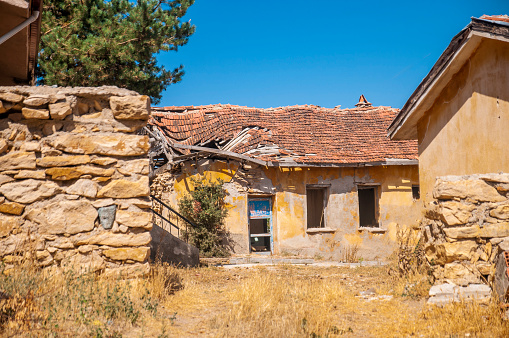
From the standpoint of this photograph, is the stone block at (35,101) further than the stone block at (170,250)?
No

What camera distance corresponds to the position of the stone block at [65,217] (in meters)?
4.67

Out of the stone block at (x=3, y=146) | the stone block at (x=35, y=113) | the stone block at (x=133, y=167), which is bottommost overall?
the stone block at (x=133, y=167)

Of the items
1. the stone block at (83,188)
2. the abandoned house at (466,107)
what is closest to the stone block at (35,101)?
the stone block at (83,188)

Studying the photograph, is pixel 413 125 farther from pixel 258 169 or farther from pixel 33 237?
pixel 33 237

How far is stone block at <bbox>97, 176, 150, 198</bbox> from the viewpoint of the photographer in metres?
4.86

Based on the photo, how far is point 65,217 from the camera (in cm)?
471

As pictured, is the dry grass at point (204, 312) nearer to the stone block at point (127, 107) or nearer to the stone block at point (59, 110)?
the stone block at point (59, 110)

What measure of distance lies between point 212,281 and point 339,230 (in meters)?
7.59

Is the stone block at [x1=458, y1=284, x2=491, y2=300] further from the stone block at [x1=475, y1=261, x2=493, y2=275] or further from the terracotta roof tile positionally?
the terracotta roof tile

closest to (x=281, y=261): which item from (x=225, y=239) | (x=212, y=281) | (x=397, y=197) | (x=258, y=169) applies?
(x=225, y=239)

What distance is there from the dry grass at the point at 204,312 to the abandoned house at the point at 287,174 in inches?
299

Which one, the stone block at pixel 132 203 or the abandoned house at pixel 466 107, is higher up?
the abandoned house at pixel 466 107

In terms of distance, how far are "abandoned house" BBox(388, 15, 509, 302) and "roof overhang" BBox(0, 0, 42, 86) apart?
229 inches

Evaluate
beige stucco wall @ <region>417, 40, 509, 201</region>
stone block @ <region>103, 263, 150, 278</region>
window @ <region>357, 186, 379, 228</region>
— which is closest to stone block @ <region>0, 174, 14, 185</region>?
stone block @ <region>103, 263, 150, 278</region>
